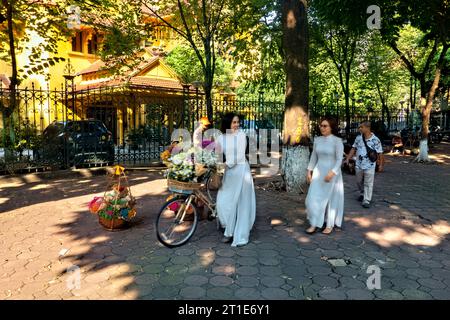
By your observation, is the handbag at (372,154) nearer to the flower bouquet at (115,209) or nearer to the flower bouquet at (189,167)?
the flower bouquet at (189,167)

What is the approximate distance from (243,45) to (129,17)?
15.2ft

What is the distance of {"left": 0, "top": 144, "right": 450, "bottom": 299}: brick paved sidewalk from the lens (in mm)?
3951

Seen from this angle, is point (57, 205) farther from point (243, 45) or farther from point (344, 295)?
point (243, 45)

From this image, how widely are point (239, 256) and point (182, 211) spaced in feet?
3.77

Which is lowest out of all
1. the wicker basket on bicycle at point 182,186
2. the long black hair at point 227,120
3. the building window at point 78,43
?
the wicker basket on bicycle at point 182,186

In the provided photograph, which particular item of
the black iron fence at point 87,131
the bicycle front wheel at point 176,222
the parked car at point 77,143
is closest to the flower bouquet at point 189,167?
the bicycle front wheel at point 176,222

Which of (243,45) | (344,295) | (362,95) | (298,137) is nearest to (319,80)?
(362,95)

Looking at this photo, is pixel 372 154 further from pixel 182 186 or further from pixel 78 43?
pixel 78 43

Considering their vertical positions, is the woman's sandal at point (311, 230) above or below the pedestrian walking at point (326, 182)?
below

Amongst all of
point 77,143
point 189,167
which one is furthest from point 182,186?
point 77,143

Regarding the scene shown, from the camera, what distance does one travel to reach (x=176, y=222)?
5.57 m

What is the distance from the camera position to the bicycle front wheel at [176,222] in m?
5.20

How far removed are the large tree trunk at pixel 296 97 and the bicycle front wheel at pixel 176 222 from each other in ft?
10.8

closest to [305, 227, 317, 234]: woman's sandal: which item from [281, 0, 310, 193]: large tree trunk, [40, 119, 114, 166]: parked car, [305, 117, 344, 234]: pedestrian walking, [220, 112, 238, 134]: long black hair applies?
[305, 117, 344, 234]: pedestrian walking
